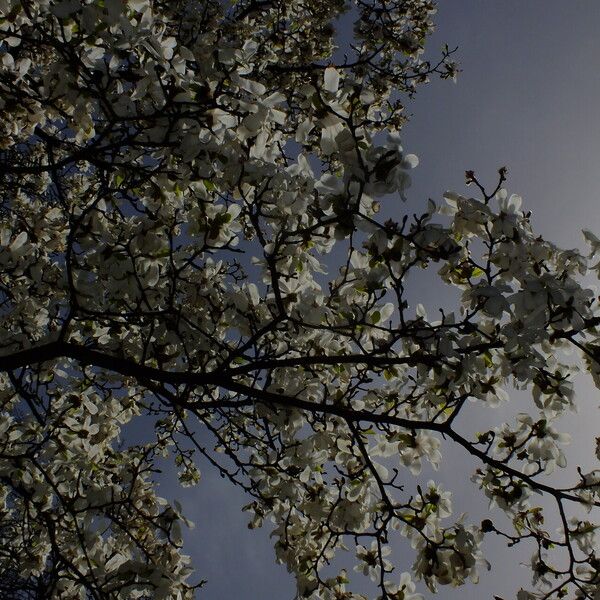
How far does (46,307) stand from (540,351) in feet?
12.5

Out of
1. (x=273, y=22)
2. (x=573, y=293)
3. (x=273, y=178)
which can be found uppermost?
(x=273, y=22)

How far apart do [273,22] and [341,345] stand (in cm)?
581

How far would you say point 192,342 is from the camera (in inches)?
167

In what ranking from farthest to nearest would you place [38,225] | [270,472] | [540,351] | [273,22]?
[273,22], [38,225], [270,472], [540,351]

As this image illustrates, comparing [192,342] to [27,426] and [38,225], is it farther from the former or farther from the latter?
[38,225]

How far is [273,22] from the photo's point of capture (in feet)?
26.4

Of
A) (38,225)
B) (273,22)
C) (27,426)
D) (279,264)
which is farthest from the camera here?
(273,22)

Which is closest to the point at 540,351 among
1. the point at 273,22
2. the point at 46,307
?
the point at 46,307

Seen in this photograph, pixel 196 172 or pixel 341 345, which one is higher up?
pixel 196 172

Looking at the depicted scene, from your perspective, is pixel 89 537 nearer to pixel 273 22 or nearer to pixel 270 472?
pixel 270 472

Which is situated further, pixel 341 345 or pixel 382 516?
pixel 341 345

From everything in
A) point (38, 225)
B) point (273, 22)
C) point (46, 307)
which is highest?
point (273, 22)

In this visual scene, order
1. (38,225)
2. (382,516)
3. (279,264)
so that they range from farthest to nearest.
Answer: (38,225)
(382,516)
(279,264)

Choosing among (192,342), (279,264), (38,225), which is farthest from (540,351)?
(38,225)
